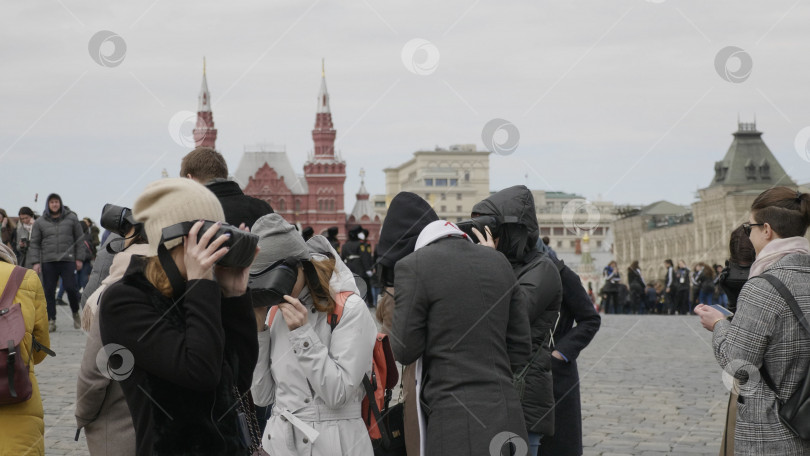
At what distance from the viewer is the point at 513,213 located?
4492 mm

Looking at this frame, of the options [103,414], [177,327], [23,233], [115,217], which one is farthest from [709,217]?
[177,327]

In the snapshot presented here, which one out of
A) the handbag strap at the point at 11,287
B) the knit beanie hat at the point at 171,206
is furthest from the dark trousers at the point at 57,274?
the knit beanie hat at the point at 171,206

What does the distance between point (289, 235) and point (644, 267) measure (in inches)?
4079

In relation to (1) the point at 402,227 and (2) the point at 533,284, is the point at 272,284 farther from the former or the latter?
(2) the point at 533,284

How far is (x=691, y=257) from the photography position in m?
93.2

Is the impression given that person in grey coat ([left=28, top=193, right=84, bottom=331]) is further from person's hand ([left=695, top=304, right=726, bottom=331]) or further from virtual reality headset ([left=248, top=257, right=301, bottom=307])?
person's hand ([left=695, top=304, right=726, bottom=331])

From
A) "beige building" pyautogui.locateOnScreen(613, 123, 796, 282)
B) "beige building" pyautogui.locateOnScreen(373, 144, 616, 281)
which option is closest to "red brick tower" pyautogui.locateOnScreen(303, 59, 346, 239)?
"beige building" pyautogui.locateOnScreen(613, 123, 796, 282)

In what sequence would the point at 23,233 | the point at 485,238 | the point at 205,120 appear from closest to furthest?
the point at 485,238
the point at 23,233
the point at 205,120

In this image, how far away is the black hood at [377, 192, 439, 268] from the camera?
4.18 meters

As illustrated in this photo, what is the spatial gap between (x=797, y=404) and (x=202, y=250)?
2184 mm

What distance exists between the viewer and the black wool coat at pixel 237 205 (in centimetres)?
504

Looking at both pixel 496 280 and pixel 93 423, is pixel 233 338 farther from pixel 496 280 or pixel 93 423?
pixel 496 280

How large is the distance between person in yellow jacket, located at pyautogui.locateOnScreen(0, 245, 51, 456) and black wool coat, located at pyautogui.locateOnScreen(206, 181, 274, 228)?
3.26ft

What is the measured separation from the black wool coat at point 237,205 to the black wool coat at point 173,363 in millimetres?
2229
